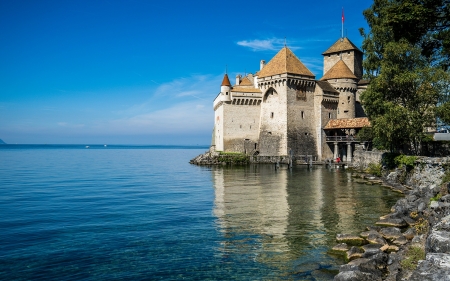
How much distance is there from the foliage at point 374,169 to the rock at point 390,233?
793 inches

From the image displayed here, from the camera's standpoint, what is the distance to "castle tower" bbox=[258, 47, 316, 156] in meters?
47.3

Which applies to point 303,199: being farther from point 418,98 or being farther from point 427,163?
point 418,98

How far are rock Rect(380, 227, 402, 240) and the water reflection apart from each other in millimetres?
1308

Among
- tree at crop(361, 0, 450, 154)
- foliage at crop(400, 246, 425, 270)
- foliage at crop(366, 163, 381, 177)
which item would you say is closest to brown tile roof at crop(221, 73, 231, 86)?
foliage at crop(366, 163, 381, 177)

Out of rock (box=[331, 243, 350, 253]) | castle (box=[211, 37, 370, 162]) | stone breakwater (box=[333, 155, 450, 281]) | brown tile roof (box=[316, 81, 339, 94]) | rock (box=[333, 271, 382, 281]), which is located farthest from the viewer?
brown tile roof (box=[316, 81, 339, 94])

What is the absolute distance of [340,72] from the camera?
50406mm

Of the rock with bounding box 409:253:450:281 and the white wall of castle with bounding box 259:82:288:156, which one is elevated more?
the white wall of castle with bounding box 259:82:288:156

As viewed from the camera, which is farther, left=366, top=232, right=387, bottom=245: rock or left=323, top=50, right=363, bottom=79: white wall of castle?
left=323, top=50, right=363, bottom=79: white wall of castle

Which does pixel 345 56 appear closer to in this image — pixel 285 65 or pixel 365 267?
pixel 285 65

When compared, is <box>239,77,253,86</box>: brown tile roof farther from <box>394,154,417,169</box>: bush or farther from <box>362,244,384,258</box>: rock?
<box>362,244,384,258</box>: rock

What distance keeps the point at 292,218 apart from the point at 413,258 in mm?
7645

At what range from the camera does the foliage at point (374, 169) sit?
3259cm

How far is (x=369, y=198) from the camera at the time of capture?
22203 millimetres

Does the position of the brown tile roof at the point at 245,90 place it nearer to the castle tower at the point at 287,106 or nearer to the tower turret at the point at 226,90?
the tower turret at the point at 226,90
